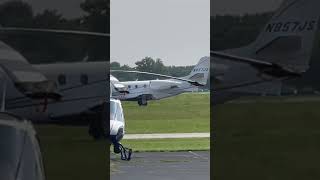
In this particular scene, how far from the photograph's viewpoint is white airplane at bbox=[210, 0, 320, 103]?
5.84 m

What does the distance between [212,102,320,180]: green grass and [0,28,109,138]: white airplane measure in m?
1.25

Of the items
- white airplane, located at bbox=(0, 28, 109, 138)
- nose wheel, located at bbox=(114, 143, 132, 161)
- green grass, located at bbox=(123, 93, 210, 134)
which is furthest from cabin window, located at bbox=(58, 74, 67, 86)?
green grass, located at bbox=(123, 93, 210, 134)

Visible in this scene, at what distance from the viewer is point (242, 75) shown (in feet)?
19.4

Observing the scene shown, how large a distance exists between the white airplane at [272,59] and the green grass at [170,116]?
12666 millimetres

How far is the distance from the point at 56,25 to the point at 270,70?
7.10ft

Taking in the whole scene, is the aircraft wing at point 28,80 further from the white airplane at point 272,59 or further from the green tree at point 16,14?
the white airplane at point 272,59

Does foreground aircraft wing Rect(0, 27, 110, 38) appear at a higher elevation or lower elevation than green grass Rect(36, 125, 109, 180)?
higher

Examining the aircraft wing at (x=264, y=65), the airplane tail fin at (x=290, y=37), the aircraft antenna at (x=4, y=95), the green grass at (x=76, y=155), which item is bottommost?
the green grass at (x=76, y=155)

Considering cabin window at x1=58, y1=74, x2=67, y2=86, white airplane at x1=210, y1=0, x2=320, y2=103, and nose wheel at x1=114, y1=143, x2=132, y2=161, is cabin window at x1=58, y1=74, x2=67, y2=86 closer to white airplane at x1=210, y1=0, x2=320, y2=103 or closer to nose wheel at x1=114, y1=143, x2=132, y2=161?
white airplane at x1=210, y1=0, x2=320, y2=103

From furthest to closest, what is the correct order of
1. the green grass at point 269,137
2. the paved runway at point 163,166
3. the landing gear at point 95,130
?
1. the paved runway at point 163,166
2. the green grass at point 269,137
3. the landing gear at point 95,130

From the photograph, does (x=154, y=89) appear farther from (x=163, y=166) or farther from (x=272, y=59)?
(x=272, y=59)

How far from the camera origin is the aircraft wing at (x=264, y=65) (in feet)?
19.3

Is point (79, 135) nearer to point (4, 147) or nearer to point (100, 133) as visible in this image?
point (100, 133)

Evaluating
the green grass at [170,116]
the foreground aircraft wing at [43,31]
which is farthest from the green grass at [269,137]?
the green grass at [170,116]
